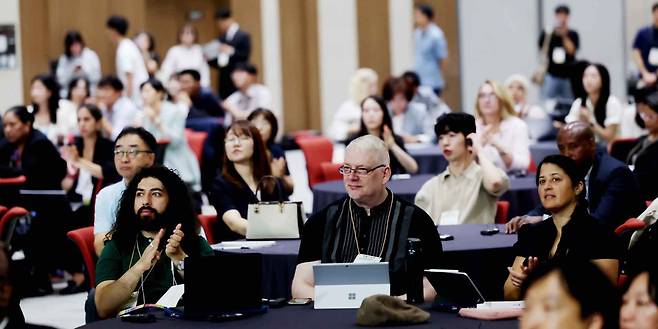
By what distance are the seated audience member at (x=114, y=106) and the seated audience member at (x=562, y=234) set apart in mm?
8192

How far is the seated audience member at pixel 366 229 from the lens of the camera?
6.10 m

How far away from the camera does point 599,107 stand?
13.0m

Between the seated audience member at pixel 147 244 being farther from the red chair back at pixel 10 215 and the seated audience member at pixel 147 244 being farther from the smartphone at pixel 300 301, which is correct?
the red chair back at pixel 10 215

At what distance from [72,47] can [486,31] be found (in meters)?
7.59

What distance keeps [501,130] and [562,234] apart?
Result: 5.04 meters

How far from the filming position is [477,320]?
16.9 ft

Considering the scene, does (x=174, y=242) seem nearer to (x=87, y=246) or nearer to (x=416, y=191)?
(x=87, y=246)

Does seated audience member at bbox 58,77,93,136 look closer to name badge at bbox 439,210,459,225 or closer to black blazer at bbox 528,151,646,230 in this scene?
name badge at bbox 439,210,459,225

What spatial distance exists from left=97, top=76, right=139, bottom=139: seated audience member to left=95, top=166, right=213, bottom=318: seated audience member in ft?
25.2

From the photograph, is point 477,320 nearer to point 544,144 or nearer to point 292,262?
point 292,262

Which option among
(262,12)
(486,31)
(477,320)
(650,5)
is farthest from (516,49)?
(477,320)

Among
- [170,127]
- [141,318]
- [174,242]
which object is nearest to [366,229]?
[174,242]

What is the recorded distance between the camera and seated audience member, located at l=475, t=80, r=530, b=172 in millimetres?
10938

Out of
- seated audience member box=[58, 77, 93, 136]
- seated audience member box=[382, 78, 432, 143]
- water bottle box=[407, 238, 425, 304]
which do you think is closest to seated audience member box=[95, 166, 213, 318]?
water bottle box=[407, 238, 425, 304]
